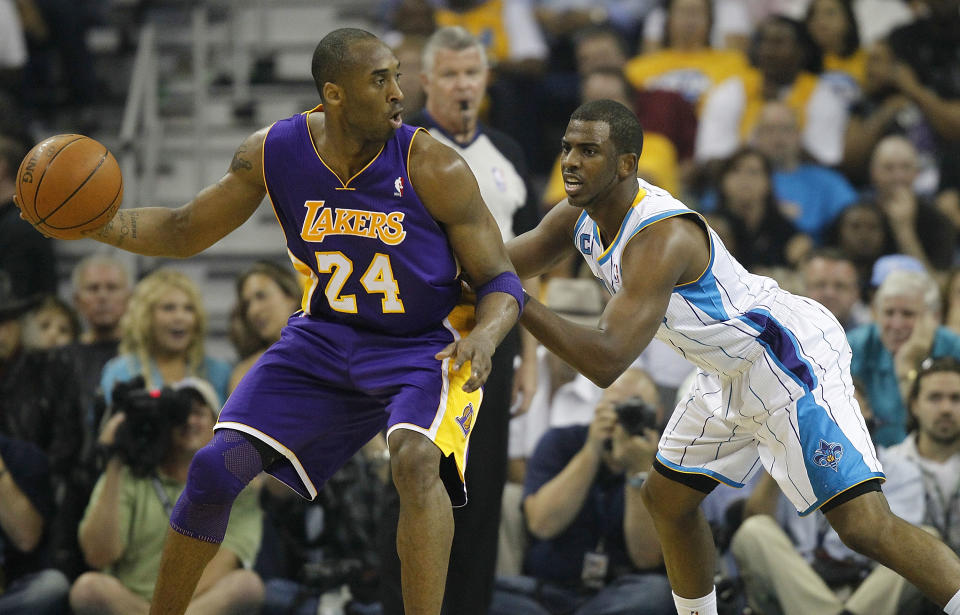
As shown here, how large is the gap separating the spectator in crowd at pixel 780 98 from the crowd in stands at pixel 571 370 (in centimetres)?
2

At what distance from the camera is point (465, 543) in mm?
4992

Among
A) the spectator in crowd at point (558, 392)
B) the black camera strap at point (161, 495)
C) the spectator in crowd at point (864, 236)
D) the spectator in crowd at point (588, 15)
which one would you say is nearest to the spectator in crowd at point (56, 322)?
the black camera strap at point (161, 495)

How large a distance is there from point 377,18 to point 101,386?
4.64 m

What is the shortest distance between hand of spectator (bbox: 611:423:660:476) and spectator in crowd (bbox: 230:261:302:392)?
6.56 feet

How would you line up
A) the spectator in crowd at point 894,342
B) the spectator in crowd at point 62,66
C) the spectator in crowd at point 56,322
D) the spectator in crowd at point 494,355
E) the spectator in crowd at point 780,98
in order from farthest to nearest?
the spectator in crowd at point 62,66 → the spectator in crowd at point 780,98 → the spectator in crowd at point 56,322 → the spectator in crowd at point 894,342 → the spectator in crowd at point 494,355

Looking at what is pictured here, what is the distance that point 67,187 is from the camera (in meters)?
4.14

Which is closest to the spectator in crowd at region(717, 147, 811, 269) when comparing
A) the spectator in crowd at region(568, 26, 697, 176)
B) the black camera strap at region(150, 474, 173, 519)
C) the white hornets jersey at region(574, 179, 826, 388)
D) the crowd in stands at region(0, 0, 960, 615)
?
the crowd in stands at region(0, 0, 960, 615)

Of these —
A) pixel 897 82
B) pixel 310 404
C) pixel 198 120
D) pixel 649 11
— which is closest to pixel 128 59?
pixel 198 120

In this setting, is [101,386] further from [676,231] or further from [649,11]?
[649,11]

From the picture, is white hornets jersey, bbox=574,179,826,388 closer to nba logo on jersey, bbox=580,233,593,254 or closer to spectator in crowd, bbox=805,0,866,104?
nba logo on jersey, bbox=580,233,593,254

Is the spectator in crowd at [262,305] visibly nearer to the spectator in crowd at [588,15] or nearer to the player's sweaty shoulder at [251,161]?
the player's sweaty shoulder at [251,161]

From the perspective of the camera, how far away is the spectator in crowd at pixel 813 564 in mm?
5797

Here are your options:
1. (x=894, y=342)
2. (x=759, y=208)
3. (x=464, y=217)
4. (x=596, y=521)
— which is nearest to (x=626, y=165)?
(x=464, y=217)

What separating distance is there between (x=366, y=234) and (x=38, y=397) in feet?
11.4
